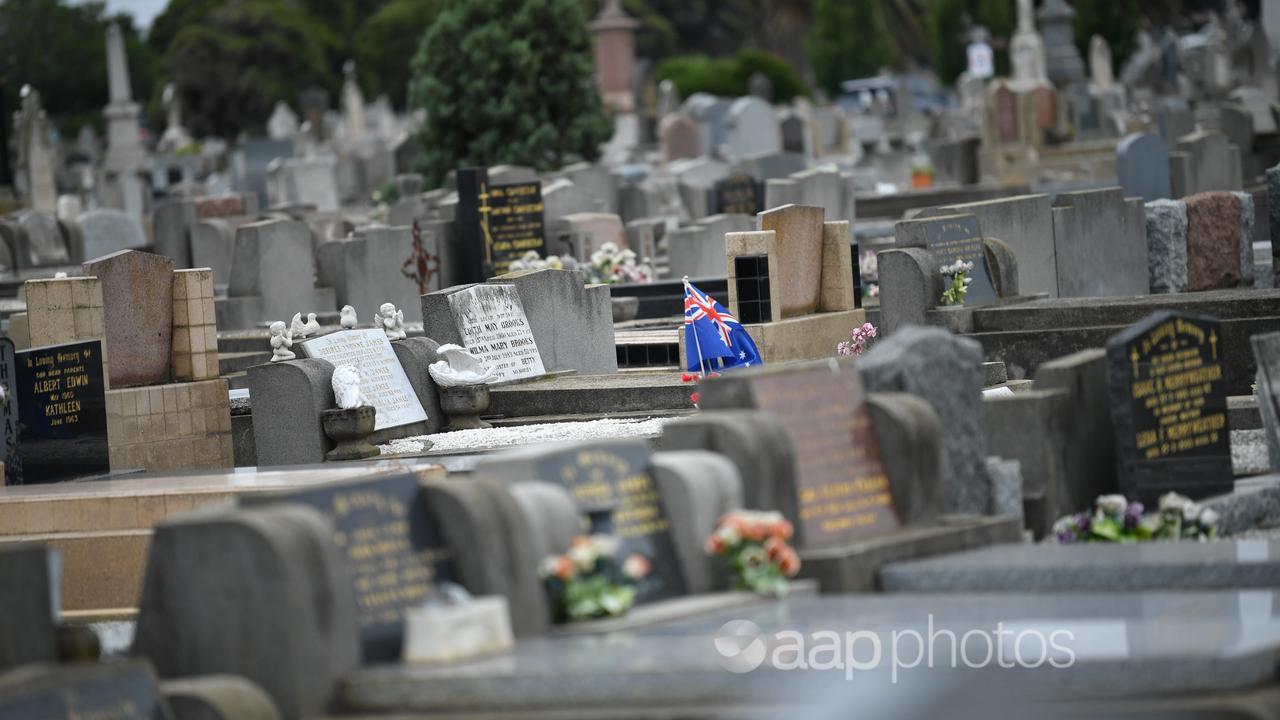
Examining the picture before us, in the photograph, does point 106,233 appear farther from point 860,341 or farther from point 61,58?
point 61,58

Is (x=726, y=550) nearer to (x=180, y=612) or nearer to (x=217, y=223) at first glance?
(x=180, y=612)

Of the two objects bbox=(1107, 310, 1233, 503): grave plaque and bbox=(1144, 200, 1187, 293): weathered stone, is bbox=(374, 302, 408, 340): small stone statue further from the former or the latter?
bbox=(1144, 200, 1187, 293): weathered stone

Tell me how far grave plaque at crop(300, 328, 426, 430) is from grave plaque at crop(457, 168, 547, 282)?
6.79 meters

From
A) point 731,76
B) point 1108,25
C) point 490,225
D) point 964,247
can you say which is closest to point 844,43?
point 731,76

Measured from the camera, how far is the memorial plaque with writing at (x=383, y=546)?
752cm

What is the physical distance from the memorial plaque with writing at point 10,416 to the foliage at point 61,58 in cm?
7587

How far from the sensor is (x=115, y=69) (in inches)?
1769

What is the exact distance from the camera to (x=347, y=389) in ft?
45.2

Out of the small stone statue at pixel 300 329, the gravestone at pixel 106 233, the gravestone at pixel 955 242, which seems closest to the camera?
the small stone statue at pixel 300 329

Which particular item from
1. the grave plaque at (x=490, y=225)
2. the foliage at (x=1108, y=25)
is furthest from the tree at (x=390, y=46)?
the grave plaque at (x=490, y=225)

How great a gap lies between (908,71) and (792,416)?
243 feet

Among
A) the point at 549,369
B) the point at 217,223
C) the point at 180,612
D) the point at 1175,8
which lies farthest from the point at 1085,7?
the point at 180,612

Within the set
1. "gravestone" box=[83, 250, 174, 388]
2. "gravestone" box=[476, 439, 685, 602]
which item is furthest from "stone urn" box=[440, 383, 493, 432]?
"gravestone" box=[476, 439, 685, 602]

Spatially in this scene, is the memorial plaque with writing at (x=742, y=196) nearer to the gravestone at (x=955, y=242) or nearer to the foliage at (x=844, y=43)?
the gravestone at (x=955, y=242)
